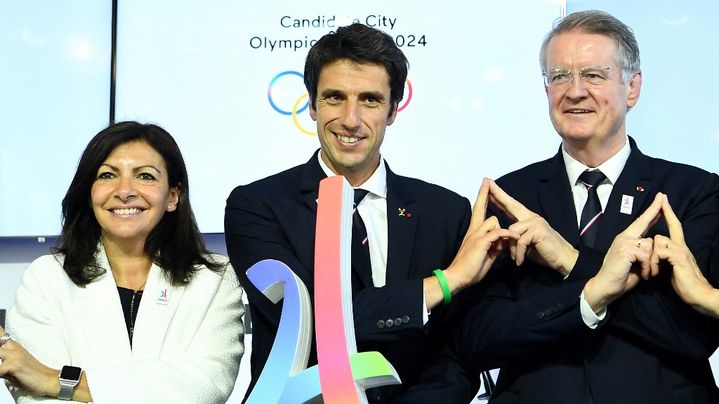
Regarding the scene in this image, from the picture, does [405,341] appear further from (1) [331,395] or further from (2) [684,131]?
(2) [684,131]

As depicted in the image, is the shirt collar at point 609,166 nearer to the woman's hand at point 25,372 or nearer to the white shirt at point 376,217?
the white shirt at point 376,217

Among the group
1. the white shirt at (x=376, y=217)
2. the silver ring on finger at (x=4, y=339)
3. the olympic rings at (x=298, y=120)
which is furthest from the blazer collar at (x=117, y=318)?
the olympic rings at (x=298, y=120)

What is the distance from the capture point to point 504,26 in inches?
173

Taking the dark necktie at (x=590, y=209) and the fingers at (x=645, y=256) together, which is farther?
the dark necktie at (x=590, y=209)

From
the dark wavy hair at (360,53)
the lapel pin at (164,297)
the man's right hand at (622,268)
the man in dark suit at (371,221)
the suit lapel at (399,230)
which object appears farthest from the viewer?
the lapel pin at (164,297)

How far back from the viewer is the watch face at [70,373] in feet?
8.62

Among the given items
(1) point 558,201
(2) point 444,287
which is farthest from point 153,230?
(1) point 558,201

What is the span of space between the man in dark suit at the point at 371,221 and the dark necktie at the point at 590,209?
0.26 meters

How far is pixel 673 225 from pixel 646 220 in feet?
0.22

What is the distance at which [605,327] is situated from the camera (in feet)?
8.08

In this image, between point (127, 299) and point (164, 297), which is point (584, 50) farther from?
point (127, 299)

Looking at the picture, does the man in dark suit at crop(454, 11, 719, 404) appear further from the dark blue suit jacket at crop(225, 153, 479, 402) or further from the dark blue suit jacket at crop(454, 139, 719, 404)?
the dark blue suit jacket at crop(225, 153, 479, 402)

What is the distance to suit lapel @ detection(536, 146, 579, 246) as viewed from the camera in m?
2.57

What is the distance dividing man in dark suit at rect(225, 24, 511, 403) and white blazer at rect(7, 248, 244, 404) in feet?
0.69
